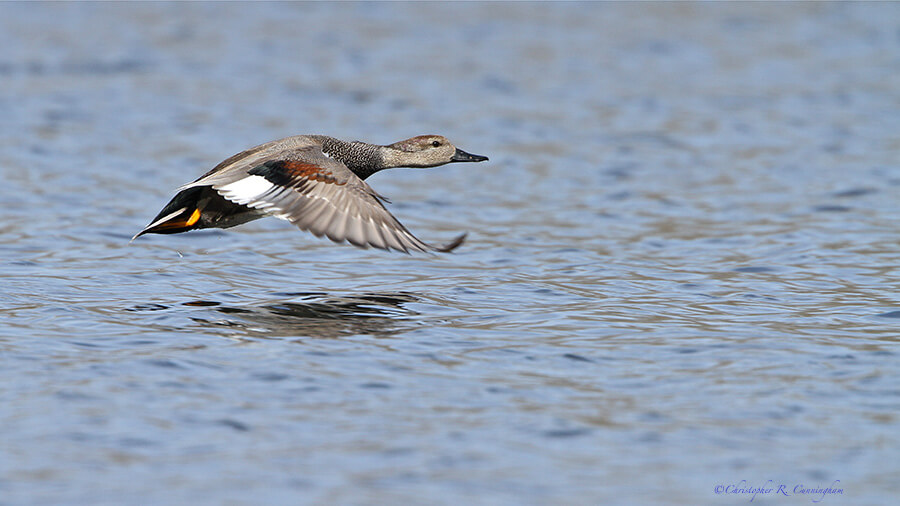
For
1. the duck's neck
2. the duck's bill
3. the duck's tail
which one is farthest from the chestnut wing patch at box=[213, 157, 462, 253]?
the duck's bill

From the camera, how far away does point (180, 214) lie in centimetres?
805

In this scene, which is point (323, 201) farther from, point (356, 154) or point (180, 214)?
point (356, 154)

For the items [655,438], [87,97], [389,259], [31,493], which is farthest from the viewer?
[87,97]

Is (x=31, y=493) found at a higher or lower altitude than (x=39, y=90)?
lower

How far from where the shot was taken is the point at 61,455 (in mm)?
4941

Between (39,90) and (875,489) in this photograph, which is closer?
(875,489)

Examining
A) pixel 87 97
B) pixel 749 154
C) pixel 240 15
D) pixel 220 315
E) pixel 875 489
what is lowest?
pixel 875 489

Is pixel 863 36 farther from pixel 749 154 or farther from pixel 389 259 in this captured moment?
pixel 389 259

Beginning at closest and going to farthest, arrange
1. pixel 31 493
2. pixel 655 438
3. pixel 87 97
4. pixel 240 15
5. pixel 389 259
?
pixel 31 493 < pixel 655 438 < pixel 389 259 < pixel 87 97 < pixel 240 15

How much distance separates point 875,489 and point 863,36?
14.9m

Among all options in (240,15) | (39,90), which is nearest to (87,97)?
(39,90)

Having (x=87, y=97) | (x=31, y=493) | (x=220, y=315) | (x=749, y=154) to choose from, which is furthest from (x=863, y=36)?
(x=31, y=493)

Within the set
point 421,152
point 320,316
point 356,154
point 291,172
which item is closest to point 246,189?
point 291,172

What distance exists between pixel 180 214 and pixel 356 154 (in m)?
1.54
